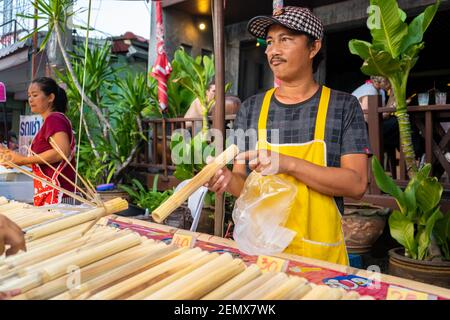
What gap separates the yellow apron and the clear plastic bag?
0.05 m

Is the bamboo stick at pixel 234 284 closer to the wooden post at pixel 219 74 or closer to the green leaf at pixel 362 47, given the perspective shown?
the wooden post at pixel 219 74

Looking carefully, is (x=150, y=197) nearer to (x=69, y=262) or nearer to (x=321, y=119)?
(x=321, y=119)

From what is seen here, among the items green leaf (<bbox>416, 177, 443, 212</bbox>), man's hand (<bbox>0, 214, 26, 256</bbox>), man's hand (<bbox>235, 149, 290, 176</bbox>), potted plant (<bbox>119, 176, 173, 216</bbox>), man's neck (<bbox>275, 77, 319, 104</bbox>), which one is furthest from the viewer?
potted plant (<bbox>119, 176, 173, 216</bbox>)

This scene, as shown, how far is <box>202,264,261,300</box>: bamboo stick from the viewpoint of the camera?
79cm

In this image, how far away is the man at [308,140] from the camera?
4.34ft

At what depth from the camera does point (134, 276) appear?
86 cm

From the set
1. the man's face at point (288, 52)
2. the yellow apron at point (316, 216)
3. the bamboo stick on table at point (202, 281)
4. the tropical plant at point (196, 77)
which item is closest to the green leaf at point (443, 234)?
the yellow apron at point (316, 216)

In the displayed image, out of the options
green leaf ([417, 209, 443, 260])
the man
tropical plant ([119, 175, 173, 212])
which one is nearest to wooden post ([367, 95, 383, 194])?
green leaf ([417, 209, 443, 260])

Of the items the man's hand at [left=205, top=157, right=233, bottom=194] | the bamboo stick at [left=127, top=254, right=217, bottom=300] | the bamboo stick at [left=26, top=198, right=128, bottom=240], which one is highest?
the man's hand at [left=205, top=157, right=233, bottom=194]

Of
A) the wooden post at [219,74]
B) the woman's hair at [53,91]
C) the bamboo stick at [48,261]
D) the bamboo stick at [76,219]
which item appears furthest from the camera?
the woman's hair at [53,91]

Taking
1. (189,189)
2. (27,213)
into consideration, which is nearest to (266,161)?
(189,189)

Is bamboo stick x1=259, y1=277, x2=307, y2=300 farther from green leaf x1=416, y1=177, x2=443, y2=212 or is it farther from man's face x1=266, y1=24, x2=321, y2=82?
green leaf x1=416, y1=177, x2=443, y2=212

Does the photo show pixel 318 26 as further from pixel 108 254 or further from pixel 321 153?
pixel 108 254

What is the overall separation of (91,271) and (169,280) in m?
0.20
